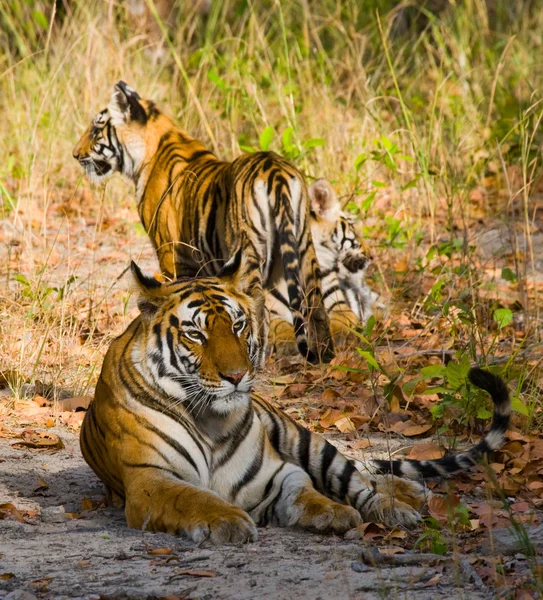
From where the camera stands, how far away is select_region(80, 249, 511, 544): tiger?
11.8 feet

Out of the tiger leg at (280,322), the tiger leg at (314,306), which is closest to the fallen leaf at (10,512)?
the tiger leg at (314,306)

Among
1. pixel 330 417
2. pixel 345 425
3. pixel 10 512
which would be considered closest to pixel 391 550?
pixel 10 512

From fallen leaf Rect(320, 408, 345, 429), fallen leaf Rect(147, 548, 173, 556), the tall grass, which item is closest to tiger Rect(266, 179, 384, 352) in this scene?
the tall grass

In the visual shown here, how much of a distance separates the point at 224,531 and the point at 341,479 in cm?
78

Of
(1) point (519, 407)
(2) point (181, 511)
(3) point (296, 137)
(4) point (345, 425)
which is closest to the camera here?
(2) point (181, 511)

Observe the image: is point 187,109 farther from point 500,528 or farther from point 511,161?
point 500,528

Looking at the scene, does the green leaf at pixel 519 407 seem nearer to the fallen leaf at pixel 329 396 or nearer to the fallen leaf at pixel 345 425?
the fallen leaf at pixel 345 425

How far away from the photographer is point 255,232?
6184 millimetres

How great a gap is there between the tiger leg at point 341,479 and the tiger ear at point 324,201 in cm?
289

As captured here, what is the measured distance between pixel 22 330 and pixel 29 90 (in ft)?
15.5

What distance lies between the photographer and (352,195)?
6918mm

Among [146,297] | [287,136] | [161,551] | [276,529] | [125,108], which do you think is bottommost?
[276,529]

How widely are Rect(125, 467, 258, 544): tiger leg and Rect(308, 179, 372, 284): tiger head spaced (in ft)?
11.9

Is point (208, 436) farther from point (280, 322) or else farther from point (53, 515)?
point (280, 322)
